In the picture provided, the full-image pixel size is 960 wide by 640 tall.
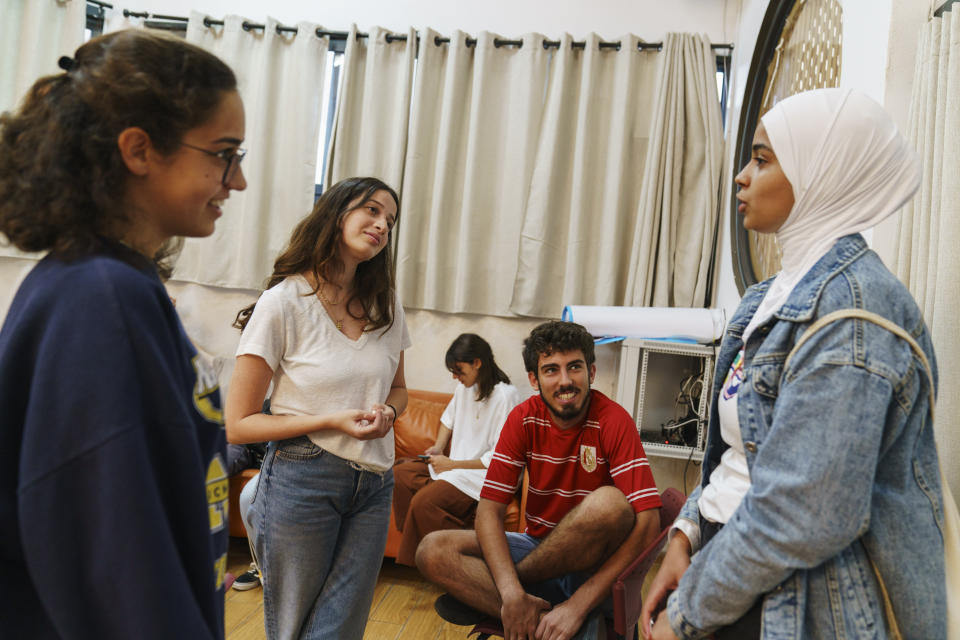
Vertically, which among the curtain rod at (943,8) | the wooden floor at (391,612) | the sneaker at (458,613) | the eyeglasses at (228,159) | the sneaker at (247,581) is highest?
the curtain rod at (943,8)

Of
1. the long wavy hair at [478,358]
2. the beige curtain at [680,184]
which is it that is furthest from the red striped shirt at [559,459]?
the beige curtain at [680,184]

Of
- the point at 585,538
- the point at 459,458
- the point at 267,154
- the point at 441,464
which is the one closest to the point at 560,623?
the point at 585,538

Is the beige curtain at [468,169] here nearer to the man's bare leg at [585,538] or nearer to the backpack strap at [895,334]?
the man's bare leg at [585,538]

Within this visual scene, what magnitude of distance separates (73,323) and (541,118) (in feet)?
12.0

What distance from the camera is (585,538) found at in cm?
179

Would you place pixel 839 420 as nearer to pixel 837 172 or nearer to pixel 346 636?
pixel 837 172

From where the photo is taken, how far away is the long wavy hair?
3.54m

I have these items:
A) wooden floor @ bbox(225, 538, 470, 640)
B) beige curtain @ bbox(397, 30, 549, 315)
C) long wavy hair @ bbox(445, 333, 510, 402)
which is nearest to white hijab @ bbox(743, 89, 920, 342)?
wooden floor @ bbox(225, 538, 470, 640)

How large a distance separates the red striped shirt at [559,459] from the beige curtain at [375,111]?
94.8 inches

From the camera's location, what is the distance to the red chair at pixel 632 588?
1.55m

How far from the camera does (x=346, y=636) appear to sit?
148 centimetres

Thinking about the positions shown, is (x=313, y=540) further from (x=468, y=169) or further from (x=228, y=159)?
(x=468, y=169)

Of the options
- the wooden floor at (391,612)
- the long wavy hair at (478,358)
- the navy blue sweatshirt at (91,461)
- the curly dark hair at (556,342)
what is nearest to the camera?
the navy blue sweatshirt at (91,461)

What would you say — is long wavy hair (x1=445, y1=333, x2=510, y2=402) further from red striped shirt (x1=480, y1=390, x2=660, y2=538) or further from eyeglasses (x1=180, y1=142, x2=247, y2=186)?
eyeglasses (x1=180, y1=142, x2=247, y2=186)
